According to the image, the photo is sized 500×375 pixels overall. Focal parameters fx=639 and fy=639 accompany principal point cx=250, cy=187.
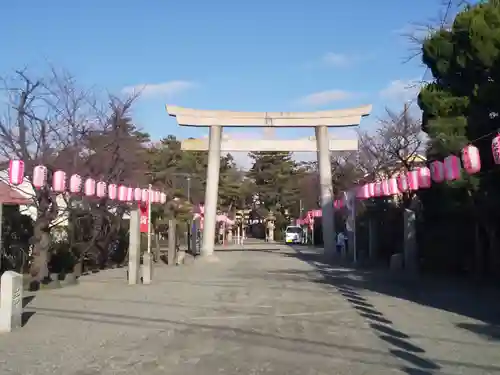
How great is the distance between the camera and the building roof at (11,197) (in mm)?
27359

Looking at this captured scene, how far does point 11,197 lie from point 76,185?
11.1 metres

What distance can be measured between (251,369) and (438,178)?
1178cm

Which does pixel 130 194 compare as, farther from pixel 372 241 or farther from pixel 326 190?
pixel 326 190

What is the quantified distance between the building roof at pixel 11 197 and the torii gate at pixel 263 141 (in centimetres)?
1040

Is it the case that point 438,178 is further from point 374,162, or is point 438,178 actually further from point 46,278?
point 374,162

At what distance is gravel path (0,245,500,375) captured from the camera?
826 cm

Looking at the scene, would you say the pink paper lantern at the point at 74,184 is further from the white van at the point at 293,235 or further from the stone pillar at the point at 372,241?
the white van at the point at 293,235

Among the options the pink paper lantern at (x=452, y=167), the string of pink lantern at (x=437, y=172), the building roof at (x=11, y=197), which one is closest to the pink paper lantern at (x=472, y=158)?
the string of pink lantern at (x=437, y=172)

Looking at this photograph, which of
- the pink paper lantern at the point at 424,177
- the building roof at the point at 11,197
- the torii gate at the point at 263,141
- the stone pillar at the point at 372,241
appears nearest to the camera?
the pink paper lantern at the point at 424,177

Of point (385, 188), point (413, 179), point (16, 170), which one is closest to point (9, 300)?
point (16, 170)

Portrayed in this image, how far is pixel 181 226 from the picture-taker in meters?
53.4

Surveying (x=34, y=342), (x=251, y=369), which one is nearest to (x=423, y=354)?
(x=251, y=369)

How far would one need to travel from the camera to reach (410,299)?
1608 centimetres

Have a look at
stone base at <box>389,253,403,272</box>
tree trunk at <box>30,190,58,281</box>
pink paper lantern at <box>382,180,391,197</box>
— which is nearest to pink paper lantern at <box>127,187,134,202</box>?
tree trunk at <box>30,190,58,281</box>
